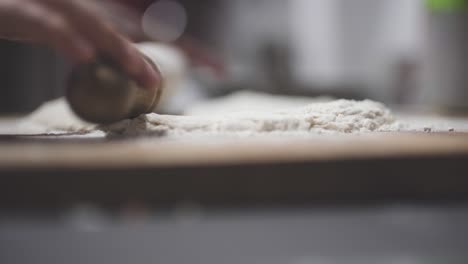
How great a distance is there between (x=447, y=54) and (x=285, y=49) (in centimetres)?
120

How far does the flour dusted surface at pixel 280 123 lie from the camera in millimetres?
532

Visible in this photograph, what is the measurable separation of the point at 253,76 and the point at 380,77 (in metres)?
A: 0.65

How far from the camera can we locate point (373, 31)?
255 cm

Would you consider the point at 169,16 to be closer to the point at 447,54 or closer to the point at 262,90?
the point at 262,90

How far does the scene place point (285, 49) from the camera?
249cm

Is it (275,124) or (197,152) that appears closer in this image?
(197,152)

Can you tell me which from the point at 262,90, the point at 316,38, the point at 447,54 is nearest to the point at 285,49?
the point at 316,38

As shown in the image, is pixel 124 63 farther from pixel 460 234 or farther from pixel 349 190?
pixel 460 234

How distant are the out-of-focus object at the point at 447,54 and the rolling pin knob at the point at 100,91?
104 cm

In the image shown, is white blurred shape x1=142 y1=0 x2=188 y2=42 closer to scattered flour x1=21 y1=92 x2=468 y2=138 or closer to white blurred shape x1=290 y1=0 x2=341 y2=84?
white blurred shape x1=290 y1=0 x2=341 y2=84

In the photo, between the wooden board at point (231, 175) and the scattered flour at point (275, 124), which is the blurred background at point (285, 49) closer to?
the scattered flour at point (275, 124)

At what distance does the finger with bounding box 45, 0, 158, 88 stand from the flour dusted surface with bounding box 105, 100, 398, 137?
0.27 ft

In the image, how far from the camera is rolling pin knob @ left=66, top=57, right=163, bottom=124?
0.46 metres

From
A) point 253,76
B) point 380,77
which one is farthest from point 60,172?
point 380,77
